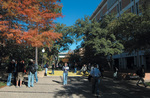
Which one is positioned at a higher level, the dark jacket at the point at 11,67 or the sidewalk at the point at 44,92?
the dark jacket at the point at 11,67

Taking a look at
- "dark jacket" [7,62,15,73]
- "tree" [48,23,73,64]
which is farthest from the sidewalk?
"tree" [48,23,73,64]

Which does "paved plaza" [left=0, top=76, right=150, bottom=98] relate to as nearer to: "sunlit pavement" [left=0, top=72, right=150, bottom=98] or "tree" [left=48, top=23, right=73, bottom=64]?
"sunlit pavement" [left=0, top=72, right=150, bottom=98]

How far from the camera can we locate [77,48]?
2761cm

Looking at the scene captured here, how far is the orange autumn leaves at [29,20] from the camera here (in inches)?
356

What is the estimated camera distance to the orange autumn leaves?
904cm

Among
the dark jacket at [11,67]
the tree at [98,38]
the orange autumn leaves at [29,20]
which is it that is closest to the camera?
the orange autumn leaves at [29,20]

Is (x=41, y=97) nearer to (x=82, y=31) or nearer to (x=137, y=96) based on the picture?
(x=137, y=96)

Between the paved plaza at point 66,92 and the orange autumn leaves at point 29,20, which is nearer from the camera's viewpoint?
the paved plaza at point 66,92

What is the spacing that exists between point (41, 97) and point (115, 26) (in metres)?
9.01

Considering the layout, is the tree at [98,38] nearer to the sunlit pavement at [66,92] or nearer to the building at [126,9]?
the building at [126,9]

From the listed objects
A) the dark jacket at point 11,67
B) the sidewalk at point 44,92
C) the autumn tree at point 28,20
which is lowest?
the sidewalk at point 44,92

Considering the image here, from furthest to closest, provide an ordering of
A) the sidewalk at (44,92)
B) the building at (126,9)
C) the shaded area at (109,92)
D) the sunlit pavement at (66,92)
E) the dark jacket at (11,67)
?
the building at (126,9) < the dark jacket at (11,67) < the shaded area at (109,92) < the sunlit pavement at (66,92) < the sidewalk at (44,92)

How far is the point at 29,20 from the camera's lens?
9.63m

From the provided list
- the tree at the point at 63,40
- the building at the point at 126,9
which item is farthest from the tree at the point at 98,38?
the tree at the point at 63,40
